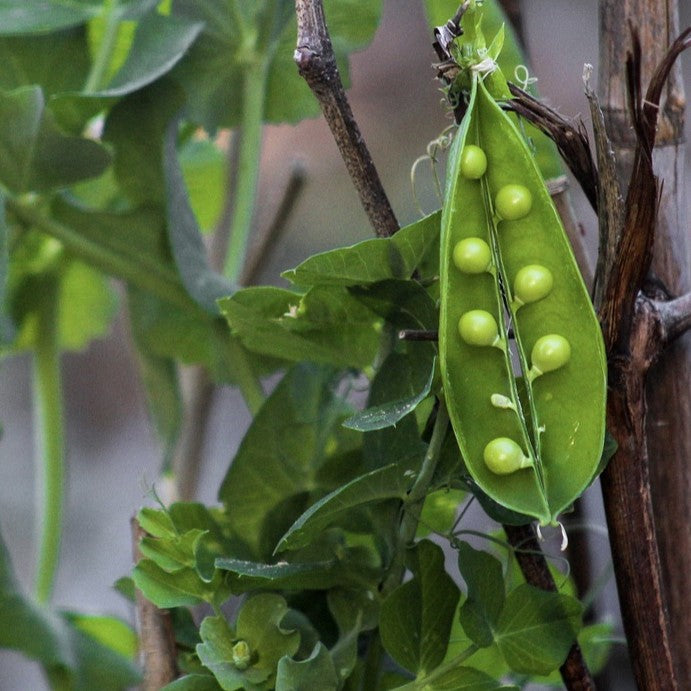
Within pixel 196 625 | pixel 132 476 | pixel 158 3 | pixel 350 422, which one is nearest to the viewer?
pixel 350 422

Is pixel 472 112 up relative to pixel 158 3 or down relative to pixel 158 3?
down

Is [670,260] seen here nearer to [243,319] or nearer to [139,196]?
[243,319]

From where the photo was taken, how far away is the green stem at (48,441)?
21.7 inches

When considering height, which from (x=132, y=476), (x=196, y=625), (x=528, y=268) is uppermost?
(x=528, y=268)

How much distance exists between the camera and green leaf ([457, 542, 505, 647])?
0.31 meters

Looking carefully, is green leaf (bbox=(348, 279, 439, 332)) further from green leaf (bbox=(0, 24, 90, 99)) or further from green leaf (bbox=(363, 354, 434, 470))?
green leaf (bbox=(0, 24, 90, 99))

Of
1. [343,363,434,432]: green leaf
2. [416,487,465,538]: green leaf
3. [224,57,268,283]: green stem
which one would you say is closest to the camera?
[343,363,434,432]: green leaf

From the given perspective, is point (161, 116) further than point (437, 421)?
Yes

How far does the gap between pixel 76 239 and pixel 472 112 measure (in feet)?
0.96

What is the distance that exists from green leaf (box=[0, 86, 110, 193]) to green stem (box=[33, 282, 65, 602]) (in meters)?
0.15

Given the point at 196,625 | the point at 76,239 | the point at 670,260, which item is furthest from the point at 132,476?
the point at 670,260

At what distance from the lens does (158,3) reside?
19.2 inches

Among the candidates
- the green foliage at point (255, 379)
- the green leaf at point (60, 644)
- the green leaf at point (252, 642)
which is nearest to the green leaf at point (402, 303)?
the green foliage at point (255, 379)

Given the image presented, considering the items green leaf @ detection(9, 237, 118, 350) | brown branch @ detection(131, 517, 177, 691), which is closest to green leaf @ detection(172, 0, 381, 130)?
green leaf @ detection(9, 237, 118, 350)
